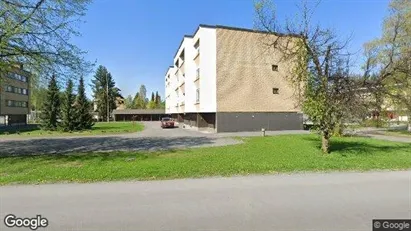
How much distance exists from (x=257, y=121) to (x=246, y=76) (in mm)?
4899

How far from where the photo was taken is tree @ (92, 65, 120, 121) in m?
81.5

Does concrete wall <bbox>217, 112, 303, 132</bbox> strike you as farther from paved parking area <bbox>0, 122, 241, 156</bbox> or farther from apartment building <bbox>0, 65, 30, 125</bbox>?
apartment building <bbox>0, 65, 30, 125</bbox>

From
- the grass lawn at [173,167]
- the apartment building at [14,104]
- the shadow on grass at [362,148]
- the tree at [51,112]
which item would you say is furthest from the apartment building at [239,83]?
the apartment building at [14,104]

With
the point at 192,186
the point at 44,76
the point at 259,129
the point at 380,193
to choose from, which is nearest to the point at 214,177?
the point at 192,186

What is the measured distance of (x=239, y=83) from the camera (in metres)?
29.6

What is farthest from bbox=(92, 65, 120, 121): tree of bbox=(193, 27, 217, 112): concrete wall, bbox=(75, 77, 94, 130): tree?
bbox=(193, 27, 217, 112): concrete wall

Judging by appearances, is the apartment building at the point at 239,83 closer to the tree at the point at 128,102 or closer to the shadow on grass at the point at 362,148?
the shadow on grass at the point at 362,148

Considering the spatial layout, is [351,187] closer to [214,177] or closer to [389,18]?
[214,177]

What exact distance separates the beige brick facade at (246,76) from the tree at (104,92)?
190ft

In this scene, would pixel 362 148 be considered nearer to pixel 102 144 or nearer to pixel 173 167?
pixel 173 167

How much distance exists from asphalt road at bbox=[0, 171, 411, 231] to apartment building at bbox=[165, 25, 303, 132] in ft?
69.0

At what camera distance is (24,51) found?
37.6 ft

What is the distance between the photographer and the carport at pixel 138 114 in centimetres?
7804

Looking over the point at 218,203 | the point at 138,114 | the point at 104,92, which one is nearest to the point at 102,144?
the point at 218,203
